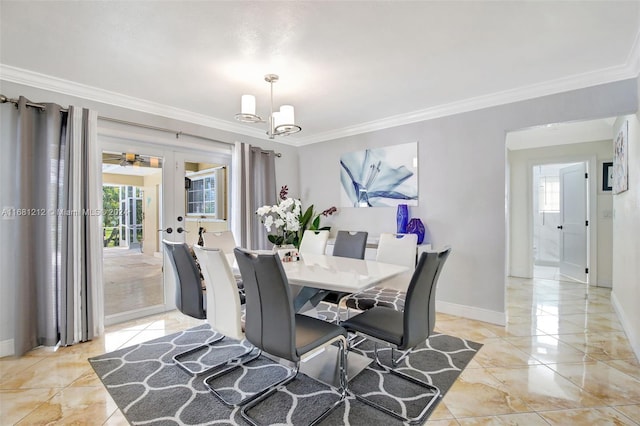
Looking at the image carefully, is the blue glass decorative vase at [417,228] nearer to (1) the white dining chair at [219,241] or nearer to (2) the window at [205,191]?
(1) the white dining chair at [219,241]

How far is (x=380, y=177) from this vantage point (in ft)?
13.8

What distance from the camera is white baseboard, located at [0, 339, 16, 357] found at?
262 cm

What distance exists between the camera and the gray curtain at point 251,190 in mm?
4273

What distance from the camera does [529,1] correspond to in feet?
5.98

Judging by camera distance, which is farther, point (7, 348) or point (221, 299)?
point (7, 348)

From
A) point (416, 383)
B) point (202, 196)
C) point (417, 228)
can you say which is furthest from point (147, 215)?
point (416, 383)

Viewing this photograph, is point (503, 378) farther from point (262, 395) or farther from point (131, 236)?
point (131, 236)

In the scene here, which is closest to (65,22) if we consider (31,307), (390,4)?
(390,4)

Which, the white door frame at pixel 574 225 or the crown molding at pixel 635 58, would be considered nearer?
the crown molding at pixel 635 58

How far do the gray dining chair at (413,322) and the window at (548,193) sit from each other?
6.54 m

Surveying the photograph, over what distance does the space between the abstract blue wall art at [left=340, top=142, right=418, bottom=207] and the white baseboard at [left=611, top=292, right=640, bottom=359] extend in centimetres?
224

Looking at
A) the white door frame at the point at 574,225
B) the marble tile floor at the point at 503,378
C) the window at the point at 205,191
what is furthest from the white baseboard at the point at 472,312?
the window at the point at 205,191

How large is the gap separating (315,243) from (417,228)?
1.23m

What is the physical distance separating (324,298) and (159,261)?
2.16 metres
